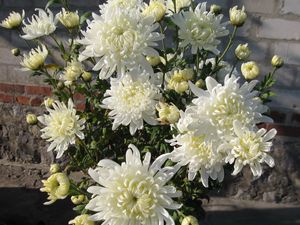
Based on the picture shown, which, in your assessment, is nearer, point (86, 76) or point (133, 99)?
point (133, 99)

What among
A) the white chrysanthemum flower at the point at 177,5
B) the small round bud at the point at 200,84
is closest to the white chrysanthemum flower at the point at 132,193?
the small round bud at the point at 200,84

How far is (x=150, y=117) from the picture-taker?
1453 mm

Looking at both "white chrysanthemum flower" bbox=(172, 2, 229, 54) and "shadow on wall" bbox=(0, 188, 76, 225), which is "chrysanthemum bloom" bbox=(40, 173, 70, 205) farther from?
"shadow on wall" bbox=(0, 188, 76, 225)

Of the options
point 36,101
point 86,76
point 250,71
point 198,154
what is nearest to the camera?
point 198,154

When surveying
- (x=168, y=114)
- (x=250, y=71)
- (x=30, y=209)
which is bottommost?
(x=30, y=209)

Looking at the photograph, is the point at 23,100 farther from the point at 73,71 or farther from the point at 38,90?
the point at 73,71

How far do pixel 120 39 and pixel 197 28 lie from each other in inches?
11.3

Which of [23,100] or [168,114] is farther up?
[168,114]

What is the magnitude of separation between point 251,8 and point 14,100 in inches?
63.1

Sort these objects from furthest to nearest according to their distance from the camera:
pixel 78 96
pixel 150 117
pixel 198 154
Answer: pixel 78 96 < pixel 150 117 < pixel 198 154

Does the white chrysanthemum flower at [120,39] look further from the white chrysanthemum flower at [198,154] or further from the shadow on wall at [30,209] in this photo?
the shadow on wall at [30,209]

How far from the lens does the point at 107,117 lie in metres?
1.68

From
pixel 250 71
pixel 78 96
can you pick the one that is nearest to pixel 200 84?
pixel 250 71

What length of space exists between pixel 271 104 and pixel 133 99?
1726 mm
